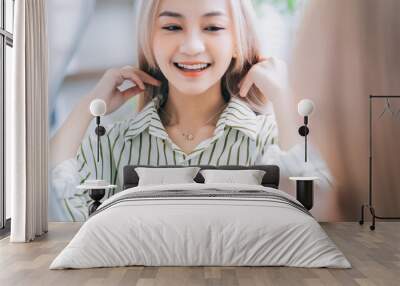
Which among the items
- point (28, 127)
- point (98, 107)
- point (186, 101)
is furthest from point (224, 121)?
point (28, 127)

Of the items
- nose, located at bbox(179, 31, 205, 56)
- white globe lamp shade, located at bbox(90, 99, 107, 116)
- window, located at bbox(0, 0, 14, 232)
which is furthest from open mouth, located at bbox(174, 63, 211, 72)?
window, located at bbox(0, 0, 14, 232)

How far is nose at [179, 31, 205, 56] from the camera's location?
7.39 meters

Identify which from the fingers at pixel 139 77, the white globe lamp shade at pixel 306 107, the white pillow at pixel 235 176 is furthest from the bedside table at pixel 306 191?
the fingers at pixel 139 77

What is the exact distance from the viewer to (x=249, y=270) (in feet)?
14.7

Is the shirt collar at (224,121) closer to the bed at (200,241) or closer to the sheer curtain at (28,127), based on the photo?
the sheer curtain at (28,127)

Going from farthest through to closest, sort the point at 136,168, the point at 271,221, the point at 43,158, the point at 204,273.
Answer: the point at 136,168
the point at 43,158
the point at 271,221
the point at 204,273

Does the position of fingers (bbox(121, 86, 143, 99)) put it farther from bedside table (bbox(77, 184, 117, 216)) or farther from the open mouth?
bedside table (bbox(77, 184, 117, 216))

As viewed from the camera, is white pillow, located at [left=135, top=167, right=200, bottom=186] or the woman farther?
the woman

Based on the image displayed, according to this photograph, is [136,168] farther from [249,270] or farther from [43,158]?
[249,270]

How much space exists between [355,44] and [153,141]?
9.29ft

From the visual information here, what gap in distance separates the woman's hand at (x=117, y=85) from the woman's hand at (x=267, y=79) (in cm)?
114

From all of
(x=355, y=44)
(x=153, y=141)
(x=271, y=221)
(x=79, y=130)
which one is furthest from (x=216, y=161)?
(x=271, y=221)

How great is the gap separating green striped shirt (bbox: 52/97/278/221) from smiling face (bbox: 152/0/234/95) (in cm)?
46

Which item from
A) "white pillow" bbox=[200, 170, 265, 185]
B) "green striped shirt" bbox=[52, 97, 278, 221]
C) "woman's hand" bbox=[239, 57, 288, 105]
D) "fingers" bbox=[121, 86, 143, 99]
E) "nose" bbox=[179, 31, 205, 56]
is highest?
"nose" bbox=[179, 31, 205, 56]
